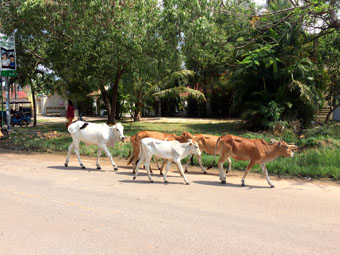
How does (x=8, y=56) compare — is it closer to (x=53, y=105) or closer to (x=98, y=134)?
(x=98, y=134)

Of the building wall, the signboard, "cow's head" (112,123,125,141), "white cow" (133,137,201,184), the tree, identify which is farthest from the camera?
the building wall

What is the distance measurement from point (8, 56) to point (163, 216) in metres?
15.4

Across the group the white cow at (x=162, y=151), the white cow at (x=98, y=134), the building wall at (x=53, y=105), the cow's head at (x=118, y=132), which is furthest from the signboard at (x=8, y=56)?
the building wall at (x=53, y=105)

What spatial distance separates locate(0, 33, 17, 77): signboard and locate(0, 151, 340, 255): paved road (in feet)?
33.1

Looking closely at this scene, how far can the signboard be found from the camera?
17.1 m

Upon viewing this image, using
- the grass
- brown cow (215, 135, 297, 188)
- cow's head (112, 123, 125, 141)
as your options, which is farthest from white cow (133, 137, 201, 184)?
the grass

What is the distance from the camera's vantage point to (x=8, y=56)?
1755cm

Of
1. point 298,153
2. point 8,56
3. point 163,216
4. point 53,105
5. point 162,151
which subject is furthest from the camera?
point 53,105

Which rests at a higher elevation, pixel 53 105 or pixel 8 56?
pixel 8 56

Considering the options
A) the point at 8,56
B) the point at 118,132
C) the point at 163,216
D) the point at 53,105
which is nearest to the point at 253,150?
the point at 163,216

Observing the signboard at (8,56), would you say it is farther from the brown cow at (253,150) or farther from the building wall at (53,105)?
the building wall at (53,105)

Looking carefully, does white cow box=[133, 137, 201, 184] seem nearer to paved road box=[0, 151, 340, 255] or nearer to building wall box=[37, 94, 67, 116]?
paved road box=[0, 151, 340, 255]

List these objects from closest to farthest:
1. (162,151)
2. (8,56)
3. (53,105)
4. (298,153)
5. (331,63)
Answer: (162,151) < (298,153) < (8,56) < (331,63) < (53,105)

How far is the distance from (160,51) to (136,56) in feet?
4.57
